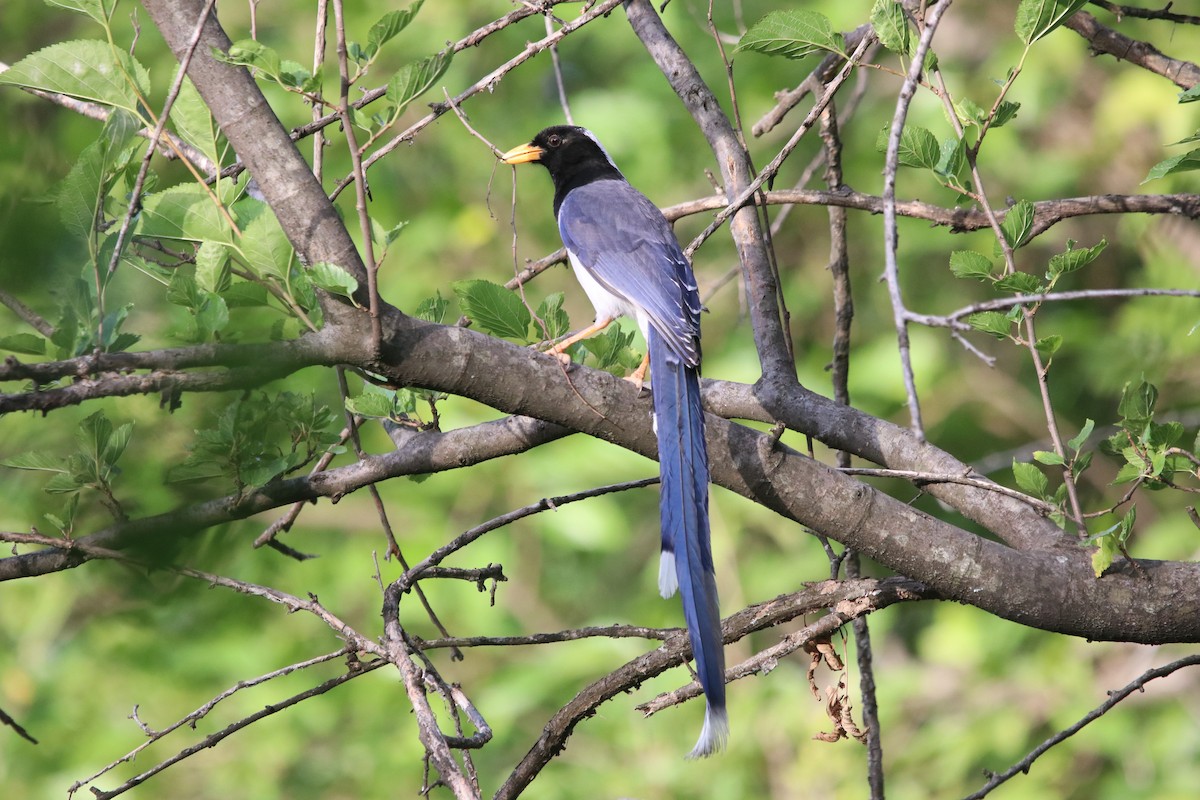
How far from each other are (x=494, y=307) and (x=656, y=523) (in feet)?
12.4

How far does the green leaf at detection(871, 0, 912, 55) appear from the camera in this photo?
241 centimetres

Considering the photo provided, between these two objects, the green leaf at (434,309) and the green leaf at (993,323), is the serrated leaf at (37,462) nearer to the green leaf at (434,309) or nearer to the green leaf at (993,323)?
the green leaf at (434,309)

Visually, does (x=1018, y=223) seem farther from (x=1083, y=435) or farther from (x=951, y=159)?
(x=1083, y=435)

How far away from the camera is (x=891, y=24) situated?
243cm

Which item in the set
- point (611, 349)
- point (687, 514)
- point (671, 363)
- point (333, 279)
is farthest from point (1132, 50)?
point (333, 279)

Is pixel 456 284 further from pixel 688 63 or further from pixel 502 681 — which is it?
pixel 502 681

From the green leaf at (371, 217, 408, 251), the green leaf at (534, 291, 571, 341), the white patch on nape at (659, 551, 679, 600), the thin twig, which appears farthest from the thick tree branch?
the green leaf at (371, 217, 408, 251)

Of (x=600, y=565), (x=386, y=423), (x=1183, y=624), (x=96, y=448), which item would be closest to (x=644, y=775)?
(x=600, y=565)

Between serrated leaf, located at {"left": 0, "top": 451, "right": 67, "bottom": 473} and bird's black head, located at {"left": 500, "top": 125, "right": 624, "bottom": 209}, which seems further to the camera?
bird's black head, located at {"left": 500, "top": 125, "right": 624, "bottom": 209}

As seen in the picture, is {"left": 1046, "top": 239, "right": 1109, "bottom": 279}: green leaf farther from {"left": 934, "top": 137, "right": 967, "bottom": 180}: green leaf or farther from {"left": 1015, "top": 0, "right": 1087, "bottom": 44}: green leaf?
{"left": 1015, "top": 0, "right": 1087, "bottom": 44}: green leaf

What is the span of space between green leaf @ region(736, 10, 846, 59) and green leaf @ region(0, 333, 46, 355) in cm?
165

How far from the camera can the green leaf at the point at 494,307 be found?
231 centimetres

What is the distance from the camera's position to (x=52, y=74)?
194 centimetres

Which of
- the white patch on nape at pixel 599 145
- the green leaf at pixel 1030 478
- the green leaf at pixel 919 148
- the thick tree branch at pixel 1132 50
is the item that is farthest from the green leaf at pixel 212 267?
the white patch on nape at pixel 599 145
